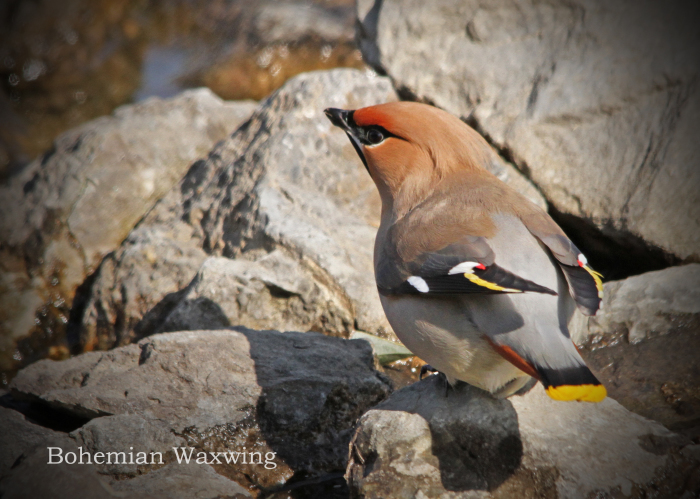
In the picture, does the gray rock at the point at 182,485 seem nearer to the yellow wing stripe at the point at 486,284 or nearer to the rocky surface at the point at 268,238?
the yellow wing stripe at the point at 486,284

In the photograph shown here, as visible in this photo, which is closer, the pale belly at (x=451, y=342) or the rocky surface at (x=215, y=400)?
the pale belly at (x=451, y=342)

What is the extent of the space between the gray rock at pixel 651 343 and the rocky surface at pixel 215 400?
1.36m

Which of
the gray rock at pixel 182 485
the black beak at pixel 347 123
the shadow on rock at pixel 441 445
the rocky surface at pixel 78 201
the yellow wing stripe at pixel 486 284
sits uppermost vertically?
the black beak at pixel 347 123

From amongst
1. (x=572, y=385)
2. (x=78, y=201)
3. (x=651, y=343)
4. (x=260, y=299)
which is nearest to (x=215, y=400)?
(x=260, y=299)

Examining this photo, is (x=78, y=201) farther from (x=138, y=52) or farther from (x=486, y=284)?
(x=138, y=52)

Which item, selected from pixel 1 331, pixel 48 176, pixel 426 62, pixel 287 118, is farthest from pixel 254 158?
pixel 1 331

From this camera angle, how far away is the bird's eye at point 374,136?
10.9 ft

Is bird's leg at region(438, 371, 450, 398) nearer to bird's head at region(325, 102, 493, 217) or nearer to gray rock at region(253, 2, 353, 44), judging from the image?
bird's head at region(325, 102, 493, 217)

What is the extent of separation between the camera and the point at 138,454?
2.89m

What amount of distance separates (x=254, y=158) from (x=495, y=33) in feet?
7.94

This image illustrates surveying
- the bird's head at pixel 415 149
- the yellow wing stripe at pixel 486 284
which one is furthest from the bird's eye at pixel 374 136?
the yellow wing stripe at pixel 486 284

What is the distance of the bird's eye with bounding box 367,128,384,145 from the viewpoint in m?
3.31

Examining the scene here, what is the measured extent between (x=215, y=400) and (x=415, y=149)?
1684 millimetres

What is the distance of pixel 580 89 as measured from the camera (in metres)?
4.96
